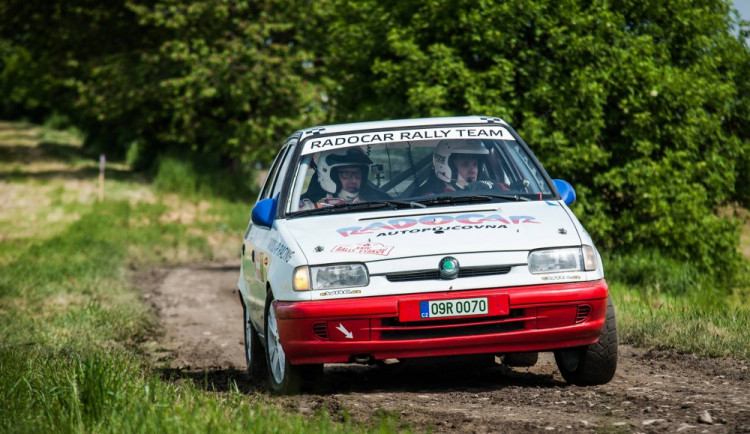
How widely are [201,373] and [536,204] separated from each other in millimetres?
3073

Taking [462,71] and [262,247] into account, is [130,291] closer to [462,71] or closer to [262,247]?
[462,71]

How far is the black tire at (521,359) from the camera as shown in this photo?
7.92 meters

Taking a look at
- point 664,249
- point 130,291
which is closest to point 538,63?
point 664,249

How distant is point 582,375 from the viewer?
22.0ft

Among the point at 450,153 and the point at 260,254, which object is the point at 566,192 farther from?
the point at 260,254

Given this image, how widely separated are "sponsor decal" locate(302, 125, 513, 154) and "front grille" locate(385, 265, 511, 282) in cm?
158

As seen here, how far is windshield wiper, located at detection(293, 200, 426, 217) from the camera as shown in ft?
23.1

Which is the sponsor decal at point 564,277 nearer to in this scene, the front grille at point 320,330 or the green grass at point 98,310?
the front grille at point 320,330

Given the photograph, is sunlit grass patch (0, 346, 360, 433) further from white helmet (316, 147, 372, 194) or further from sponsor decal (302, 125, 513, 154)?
sponsor decal (302, 125, 513, 154)

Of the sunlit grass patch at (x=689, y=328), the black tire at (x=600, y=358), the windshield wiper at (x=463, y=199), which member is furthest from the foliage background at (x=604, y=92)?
the black tire at (x=600, y=358)

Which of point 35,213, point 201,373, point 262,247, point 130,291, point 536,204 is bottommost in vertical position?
point 35,213

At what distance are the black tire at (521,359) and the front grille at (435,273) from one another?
5.70 feet

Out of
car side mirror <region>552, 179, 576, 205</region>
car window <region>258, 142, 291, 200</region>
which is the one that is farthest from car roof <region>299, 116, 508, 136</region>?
car side mirror <region>552, 179, 576, 205</region>

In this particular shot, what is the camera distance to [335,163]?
7496mm
